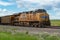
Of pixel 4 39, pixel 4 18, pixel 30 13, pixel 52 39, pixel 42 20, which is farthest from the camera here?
pixel 4 18

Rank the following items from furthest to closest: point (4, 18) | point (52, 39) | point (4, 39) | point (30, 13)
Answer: point (4, 18) → point (30, 13) → point (52, 39) → point (4, 39)

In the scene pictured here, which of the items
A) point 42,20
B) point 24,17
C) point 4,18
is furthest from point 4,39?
point 4,18

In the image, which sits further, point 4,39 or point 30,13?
point 30,13

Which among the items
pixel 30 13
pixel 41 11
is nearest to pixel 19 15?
pixel 30 13

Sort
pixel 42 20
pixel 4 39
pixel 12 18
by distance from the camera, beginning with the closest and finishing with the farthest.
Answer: pixel 4 39 < pixel 42 20 < pixel 12 18

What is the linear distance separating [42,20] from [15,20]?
26.6 ft

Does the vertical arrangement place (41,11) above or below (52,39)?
above

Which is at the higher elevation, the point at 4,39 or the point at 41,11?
the point at 41,11

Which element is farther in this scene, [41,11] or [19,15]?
[19,15]

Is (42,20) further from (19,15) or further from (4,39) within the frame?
(4,39)

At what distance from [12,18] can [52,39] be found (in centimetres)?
2629

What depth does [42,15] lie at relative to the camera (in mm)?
30344

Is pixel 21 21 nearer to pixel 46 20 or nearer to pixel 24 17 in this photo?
pixel 24 17

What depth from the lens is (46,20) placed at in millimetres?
30562
